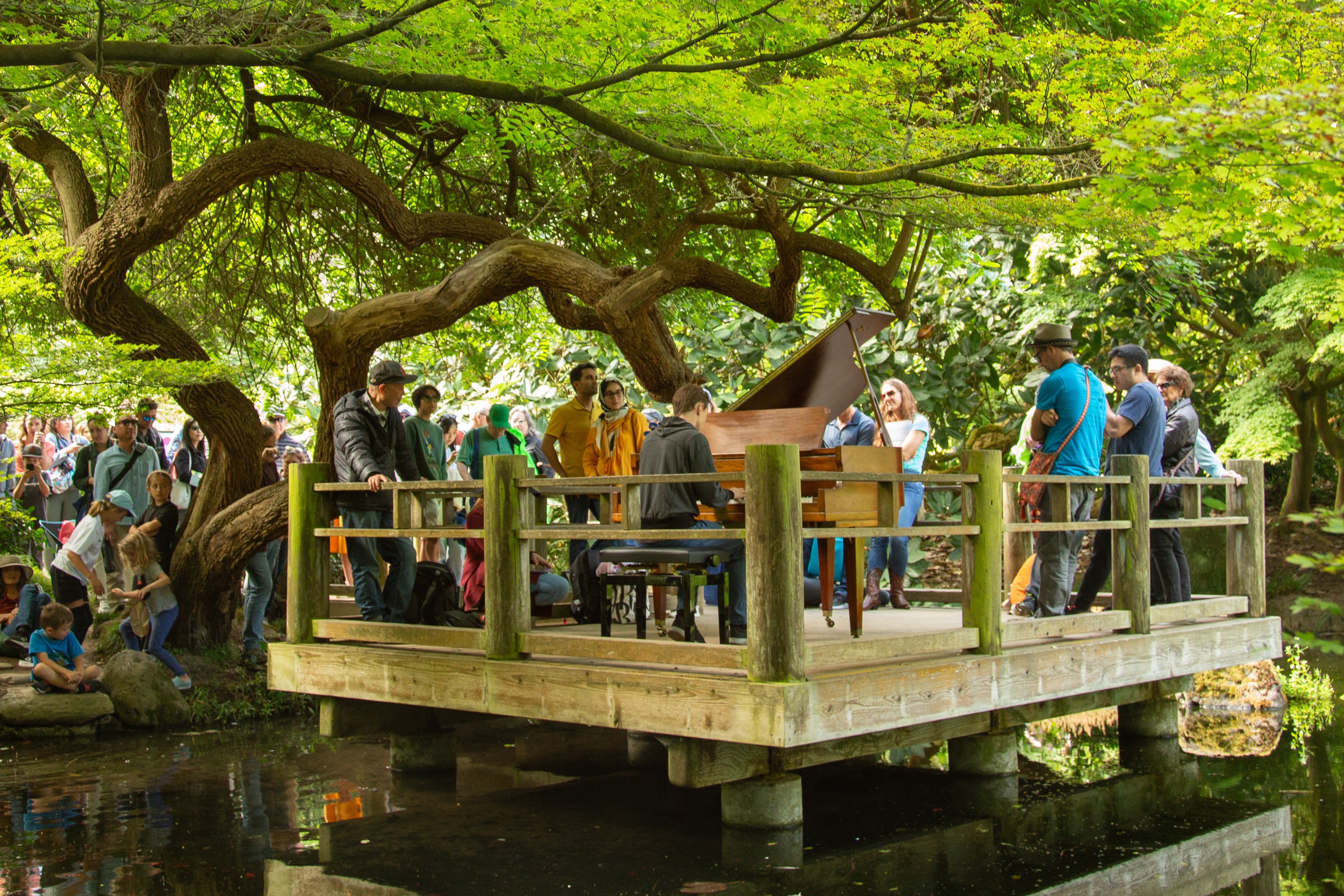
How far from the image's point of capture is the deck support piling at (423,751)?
8.52 meters

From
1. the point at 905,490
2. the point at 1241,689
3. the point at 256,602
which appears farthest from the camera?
the point at 256,602

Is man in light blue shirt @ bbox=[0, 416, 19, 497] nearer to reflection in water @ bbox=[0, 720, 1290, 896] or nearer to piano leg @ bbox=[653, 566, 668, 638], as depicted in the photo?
reflection in water @ bbox=[0, 720, 1290, 896]

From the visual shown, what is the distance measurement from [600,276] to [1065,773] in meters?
4.90

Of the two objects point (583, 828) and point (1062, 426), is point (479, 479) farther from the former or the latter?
point (1062, 426)

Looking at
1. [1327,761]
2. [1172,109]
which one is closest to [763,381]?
[1172,109]

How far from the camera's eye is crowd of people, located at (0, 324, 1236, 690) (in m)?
7.76

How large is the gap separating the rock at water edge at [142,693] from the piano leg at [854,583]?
A: 615cm

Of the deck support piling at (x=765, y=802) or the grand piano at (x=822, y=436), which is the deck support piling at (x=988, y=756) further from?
the deck support piling at (x=765, y=802)

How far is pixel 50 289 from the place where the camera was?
941 centimetres

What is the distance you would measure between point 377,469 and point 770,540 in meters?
3.00

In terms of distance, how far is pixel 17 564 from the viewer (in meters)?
11.3

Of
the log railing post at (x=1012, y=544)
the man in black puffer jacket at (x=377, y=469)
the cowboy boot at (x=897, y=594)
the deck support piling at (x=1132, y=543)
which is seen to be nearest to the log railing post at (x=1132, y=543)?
the deck support piling at (x=1132, y=543)

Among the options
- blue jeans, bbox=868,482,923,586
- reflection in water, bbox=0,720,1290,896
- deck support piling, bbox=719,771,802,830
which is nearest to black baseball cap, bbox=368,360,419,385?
reflection in water, bbox=0,720,1290,896

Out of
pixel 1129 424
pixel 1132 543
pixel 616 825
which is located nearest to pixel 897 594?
pixel 1132 543
